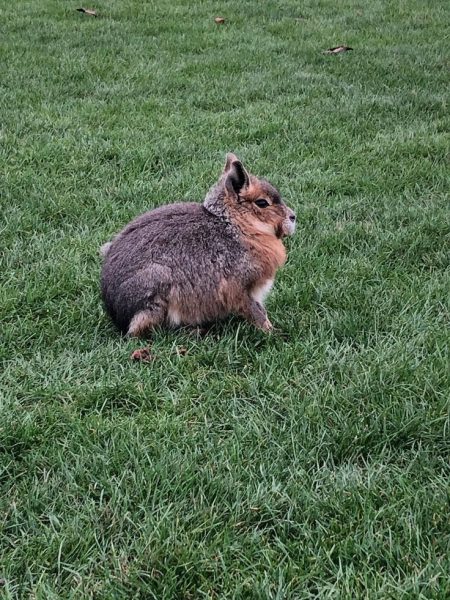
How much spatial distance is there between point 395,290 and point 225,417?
148cm

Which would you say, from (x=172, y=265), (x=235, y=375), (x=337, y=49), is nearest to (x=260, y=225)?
(x=172, y=265)

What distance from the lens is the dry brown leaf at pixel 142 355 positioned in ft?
11.4

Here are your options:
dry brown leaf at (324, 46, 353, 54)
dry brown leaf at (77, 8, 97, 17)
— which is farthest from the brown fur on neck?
dry brown leaf at (77, 8, 97, 17)

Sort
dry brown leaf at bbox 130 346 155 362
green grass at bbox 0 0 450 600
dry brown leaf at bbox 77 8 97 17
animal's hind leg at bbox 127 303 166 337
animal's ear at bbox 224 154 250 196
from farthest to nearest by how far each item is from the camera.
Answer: dry brown leaf at bbox 77 8 97 17, animal's ear at bbox 224 154 250 196, animal's hind leg at bbox 127 303 166 337, dry brown leaf at bbox 130 346 155 362, green grass at bbox 0 0 450 600

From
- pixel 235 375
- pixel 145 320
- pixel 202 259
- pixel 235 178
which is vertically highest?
pixel 235 178

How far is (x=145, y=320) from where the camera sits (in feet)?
11.9

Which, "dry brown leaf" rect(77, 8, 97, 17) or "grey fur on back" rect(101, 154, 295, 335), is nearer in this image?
"grey fur on back" rect(101, 154, 295, 335)

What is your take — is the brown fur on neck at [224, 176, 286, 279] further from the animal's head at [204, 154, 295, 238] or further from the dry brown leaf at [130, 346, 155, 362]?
the dry brown leaf at [130, 346, 155, 362]

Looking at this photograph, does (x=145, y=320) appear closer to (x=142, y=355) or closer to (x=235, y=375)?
(x=142, y=355)

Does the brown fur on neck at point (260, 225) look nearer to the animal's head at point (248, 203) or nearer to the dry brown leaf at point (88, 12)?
the animal's head at point (248, 203)

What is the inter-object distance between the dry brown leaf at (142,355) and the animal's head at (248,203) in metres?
0.85

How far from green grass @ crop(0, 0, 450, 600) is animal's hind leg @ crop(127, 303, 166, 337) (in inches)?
3.5

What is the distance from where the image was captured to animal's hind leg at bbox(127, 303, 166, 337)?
3615mm

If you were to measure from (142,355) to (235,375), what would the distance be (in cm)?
Result: 46
